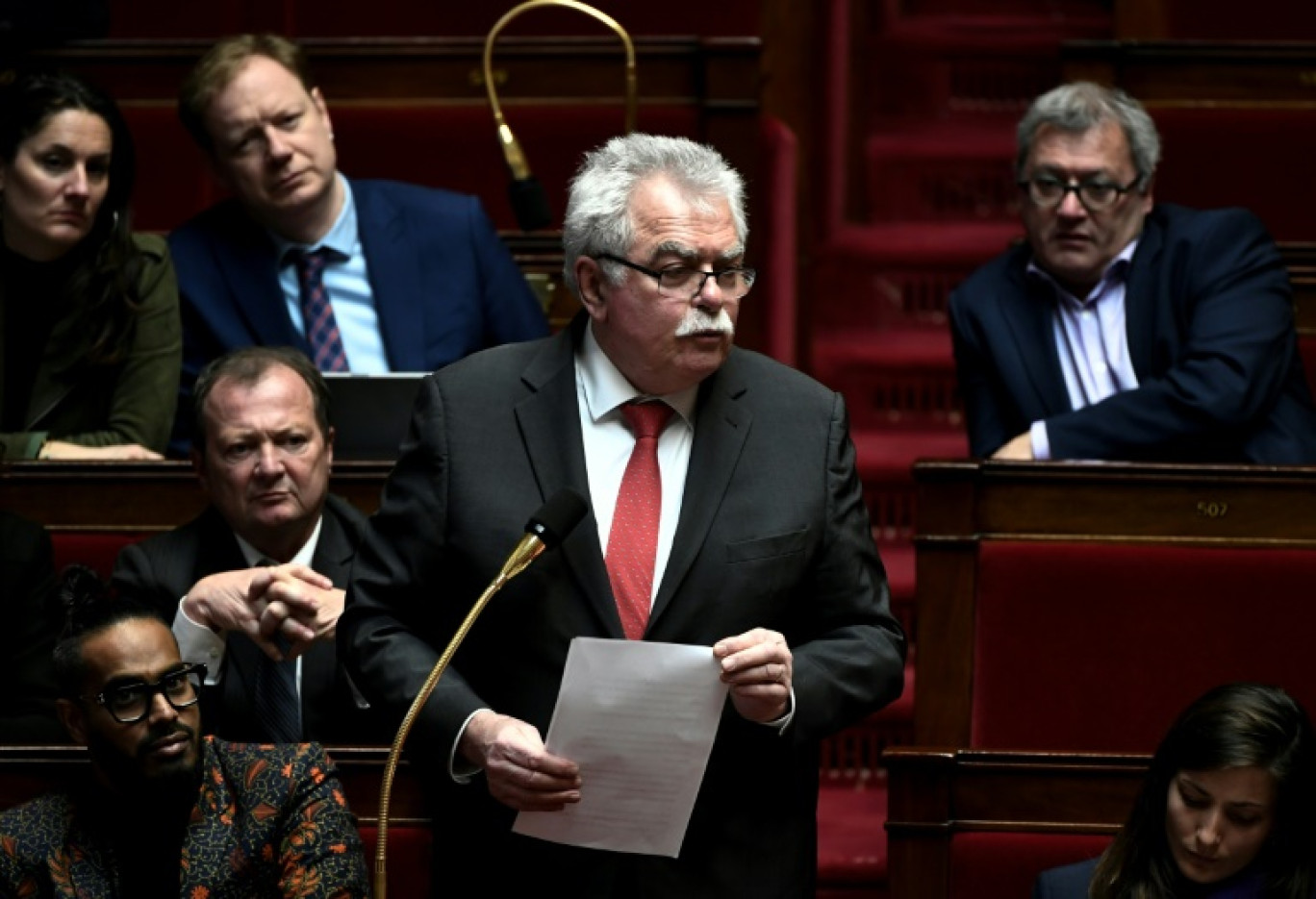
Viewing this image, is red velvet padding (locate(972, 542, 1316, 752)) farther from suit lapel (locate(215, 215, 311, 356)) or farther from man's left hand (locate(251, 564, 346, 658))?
suit lapel (locate(215, 215, 311, 356))

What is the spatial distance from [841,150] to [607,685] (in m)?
1.20

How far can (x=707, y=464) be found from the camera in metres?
0.88

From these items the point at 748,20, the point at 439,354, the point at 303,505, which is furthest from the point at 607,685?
the point at 748,20

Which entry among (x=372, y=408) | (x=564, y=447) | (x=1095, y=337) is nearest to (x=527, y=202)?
(x=372, y=408)

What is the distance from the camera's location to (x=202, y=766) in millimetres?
977

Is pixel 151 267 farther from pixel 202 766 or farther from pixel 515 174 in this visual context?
pixel 202 766

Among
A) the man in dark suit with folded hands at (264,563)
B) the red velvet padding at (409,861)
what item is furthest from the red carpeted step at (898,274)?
the red velvet padding at (409,861)

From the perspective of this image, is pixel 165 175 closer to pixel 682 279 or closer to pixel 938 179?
pixel 938 179

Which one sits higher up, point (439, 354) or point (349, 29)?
point (349, 29)

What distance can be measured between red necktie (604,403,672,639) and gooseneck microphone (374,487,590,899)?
0.04 meters

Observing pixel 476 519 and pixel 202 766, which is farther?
pixel 202 766

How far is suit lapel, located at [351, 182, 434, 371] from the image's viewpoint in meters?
1.40

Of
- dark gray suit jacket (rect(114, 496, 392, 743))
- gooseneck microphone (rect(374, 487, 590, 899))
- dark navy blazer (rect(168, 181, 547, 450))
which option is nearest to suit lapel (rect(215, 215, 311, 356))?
dark navy blazer (rect(168, 181, 547, 450))

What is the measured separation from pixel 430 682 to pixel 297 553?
1.21 ft
